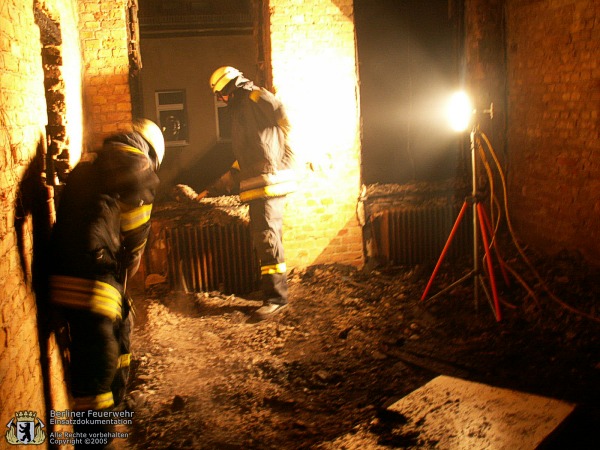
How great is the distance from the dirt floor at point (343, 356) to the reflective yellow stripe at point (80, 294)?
103 centimetres

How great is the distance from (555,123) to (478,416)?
→ 3.59 meters

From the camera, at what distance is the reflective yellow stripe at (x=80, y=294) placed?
279 centimetres

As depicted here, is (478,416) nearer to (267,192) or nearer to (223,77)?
(267,192)

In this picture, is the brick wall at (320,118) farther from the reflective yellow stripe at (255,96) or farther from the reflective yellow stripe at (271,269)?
the reflective yellow stripe at (271,269)

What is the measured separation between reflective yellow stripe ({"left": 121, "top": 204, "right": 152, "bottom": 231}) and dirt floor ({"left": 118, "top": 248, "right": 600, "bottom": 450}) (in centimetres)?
130

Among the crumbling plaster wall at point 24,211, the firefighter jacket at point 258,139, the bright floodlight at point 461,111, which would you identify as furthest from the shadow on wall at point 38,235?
the bright floodlight at point 461,111

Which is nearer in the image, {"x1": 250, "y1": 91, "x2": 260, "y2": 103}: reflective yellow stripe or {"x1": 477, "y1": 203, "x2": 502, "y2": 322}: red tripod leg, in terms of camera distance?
{"x1": 477, "y1": 203, "x2": 502, "y2": 322}: red tripod leg

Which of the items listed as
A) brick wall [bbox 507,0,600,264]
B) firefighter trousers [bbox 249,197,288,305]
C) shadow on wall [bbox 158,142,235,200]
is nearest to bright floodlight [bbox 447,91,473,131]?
brick wall [bbox 507,0,600,264]

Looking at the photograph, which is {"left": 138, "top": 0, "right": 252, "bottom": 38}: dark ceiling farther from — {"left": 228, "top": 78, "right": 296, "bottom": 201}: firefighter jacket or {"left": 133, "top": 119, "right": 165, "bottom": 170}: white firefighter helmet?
{"left": 133, "top": 119, "right": 165, "bottom": 170}: white firefighter helmet

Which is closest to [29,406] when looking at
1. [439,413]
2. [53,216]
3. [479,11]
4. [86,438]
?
[86,438]

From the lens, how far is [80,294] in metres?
2.79

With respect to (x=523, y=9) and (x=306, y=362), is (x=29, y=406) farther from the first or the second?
(x=523, y=9)

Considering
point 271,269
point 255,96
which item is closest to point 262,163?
point 255,96

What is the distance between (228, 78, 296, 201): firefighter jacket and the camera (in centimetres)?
507
